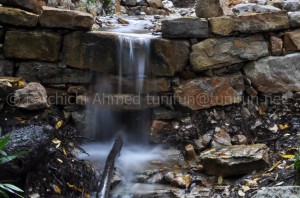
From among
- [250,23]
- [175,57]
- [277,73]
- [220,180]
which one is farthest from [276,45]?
[220,180]

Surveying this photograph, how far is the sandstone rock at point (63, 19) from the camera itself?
4.88m

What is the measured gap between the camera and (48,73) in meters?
5.14

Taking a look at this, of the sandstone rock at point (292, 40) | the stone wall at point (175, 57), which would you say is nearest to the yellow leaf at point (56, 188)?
the stone wall at point (175, 57)

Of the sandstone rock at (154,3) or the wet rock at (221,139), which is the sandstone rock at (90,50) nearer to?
the wet rock at (221,139)

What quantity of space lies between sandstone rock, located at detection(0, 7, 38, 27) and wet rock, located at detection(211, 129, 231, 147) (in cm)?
283

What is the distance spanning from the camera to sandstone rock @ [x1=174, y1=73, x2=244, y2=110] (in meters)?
5.36

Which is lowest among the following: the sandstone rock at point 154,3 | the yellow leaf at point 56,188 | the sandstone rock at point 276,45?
the yellow leaf at point 56,188

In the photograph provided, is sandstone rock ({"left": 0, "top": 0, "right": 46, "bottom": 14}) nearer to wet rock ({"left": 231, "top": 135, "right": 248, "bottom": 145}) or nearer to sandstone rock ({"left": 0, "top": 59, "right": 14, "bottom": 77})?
sandstone rock ({"left": 0, "top": 59, "right": 14, "bottom": 77})

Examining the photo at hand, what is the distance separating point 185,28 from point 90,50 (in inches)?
52.2

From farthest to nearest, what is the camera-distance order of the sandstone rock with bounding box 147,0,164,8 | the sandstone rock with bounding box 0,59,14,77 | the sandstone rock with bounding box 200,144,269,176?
the sandstone rock with bounding box 147,0,164,8 → the sandstone rock with bounding box 0,59,14,77 → the sandstone rock with bounding box 200,144,269,176

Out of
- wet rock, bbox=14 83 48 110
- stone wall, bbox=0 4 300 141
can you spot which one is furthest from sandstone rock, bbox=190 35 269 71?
wet rock, bbox=14 83 48 110

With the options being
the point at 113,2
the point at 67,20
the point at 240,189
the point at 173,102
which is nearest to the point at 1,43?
the point at 67,20

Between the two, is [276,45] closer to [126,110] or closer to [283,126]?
[283,126]

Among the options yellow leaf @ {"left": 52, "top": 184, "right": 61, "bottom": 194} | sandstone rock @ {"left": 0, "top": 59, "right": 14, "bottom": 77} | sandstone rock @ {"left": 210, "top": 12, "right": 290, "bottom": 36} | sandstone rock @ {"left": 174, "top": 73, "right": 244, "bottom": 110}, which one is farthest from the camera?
sandstone rock @ {"left": 174, "top": 73, "right": 244, "bottom": 110}
